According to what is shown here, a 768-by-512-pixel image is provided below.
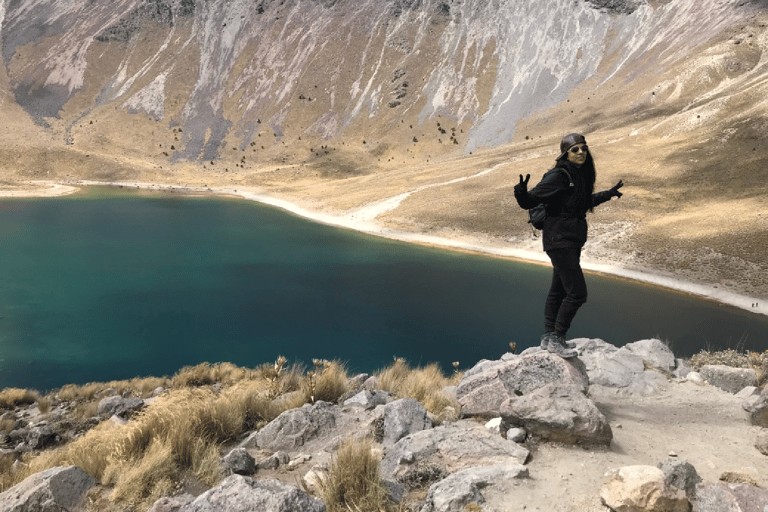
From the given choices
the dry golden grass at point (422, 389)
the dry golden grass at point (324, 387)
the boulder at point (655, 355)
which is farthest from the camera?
the boulder at point (655, 355)

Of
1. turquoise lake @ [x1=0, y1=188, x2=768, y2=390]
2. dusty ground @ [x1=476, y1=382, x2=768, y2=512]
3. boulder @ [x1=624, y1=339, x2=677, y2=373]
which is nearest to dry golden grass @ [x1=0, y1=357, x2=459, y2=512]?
dusty ground @ [x1=476, y1=382, x2=768, y2=512]

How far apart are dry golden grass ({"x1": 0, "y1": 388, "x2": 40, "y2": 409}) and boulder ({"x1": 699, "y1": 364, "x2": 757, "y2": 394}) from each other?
17819mm

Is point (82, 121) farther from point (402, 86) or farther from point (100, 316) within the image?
point (100, 316)

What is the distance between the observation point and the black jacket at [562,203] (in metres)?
6.04

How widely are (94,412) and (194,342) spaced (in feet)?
26.8

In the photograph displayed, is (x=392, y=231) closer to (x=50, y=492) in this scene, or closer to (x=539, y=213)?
(x=539, y=213)

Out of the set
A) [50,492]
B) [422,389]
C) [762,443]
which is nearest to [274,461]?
[50,492]

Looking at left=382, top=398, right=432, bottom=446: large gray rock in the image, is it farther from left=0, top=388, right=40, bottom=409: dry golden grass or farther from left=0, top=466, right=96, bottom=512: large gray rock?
left=0, top=388, right=40, bottom=409: dry golden grass

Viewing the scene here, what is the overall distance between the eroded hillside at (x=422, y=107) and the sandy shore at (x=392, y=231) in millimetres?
A: 974

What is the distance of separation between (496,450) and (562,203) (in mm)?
3198

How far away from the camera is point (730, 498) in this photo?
12.8 ft

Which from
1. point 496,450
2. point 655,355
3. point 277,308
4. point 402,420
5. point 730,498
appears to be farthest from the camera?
point 277,308

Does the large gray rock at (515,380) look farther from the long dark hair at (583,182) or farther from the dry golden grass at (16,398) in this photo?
the dry golden grass at (16,398)

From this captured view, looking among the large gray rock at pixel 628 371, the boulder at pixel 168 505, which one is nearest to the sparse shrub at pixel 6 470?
the boulder at pixel 168 505
